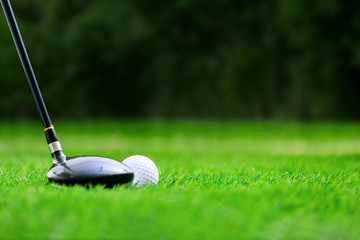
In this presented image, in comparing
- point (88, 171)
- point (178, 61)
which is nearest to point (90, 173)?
point (88, 171)

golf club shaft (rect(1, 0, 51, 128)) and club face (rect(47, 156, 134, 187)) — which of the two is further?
golf club shaft (rect(1, 0, 51, 128))

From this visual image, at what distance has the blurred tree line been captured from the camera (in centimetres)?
2025

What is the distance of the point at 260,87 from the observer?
933 inches

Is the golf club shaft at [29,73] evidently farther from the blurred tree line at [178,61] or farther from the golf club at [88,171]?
the blurred tree line at [178,61]

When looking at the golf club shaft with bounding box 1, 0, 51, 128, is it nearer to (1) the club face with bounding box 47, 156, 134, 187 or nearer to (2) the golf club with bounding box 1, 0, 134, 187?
(2) the golf club with bounding box 1, 0, 134, 187

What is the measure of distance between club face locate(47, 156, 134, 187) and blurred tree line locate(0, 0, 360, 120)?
18.0 meters

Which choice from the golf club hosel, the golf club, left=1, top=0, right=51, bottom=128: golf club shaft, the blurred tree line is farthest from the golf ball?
the blurred tree line

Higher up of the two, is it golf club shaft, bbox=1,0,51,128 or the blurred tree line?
the blurred tree line

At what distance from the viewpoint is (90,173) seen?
215 centimetres

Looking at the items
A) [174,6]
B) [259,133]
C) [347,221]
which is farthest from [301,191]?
[174,6]

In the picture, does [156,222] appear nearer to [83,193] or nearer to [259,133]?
[83,193]

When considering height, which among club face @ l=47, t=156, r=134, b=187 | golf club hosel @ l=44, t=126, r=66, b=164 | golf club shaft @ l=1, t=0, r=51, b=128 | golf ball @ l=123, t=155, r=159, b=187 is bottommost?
golf ball @ l=123, t=155, r=159, b=187

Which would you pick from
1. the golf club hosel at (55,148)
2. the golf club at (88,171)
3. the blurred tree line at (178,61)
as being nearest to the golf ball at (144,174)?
the golf club at (88,171)

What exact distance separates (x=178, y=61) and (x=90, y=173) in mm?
21645
